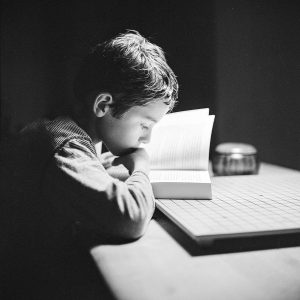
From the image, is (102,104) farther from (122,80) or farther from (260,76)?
(260,76)

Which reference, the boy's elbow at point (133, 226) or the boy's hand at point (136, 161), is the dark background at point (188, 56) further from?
the boy's elbow at point (133, 226)

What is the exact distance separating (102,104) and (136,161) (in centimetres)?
15

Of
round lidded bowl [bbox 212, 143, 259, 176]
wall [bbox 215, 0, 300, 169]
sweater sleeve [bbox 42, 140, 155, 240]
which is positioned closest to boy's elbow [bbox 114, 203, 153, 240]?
sweater sleeve [bbox 42, 140, 155, 240]

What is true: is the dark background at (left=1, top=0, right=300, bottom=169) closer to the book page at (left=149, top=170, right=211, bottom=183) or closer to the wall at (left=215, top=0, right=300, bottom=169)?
the wall at (left=215, top=0, right=300, bottom=169)

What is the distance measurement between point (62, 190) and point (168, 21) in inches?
40.7

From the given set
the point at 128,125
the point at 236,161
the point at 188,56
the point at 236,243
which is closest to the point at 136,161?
the point at 128,125

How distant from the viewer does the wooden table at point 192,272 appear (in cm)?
43

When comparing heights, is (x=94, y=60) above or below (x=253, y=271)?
above

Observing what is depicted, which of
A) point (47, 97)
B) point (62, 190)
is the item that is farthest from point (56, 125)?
point (47, 97)

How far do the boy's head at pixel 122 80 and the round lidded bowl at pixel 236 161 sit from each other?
39 cm

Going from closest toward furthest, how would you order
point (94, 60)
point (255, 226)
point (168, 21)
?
point (255, 226) < point (94, 60) < point (168, 21)

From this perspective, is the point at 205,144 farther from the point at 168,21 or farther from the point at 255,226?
the point at 168,21

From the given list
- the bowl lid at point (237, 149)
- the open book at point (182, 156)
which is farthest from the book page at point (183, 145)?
the bowl lid at point (237, 149)

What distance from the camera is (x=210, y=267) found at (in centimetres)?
51
